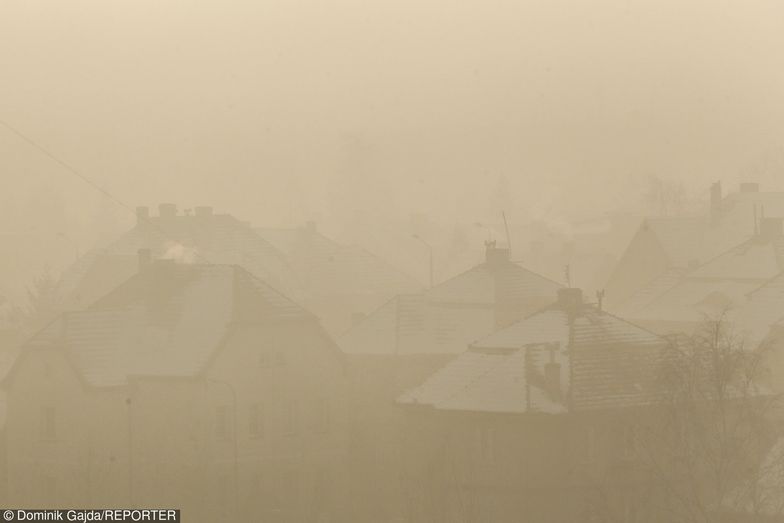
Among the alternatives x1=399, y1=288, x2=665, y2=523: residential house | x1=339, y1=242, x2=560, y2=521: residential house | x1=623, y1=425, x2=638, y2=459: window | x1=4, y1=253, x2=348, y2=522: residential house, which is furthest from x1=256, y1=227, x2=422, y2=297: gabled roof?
x1=623, y1=425, x2=638, y2=459: window

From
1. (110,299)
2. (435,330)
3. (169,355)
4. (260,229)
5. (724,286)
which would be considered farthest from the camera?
(260,229)

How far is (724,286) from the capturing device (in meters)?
78.8

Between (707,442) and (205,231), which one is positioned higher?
(205,231)

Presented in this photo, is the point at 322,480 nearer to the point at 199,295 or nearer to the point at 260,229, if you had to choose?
the point at 199,295

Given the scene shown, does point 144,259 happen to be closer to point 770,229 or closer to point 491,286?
point 491,286

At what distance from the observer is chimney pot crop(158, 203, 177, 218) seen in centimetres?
Result: 9006

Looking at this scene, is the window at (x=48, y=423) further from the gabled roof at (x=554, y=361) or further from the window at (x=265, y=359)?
the gabled roof at (x=554, y=361)

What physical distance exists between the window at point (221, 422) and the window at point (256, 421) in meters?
1.01

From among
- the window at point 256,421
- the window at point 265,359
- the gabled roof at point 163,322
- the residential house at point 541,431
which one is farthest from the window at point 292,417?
the residential house at point 541,431

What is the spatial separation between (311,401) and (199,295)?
6.02 m

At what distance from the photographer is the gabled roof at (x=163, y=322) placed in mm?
59656

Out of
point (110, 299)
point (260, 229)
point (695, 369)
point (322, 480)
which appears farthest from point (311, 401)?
point (260, 229)

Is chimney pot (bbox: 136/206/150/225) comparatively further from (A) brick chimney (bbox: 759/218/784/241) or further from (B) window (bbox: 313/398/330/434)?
(A) brick chimney (bbox: 759/218/784/241)

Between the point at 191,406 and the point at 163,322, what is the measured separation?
4.42 m
